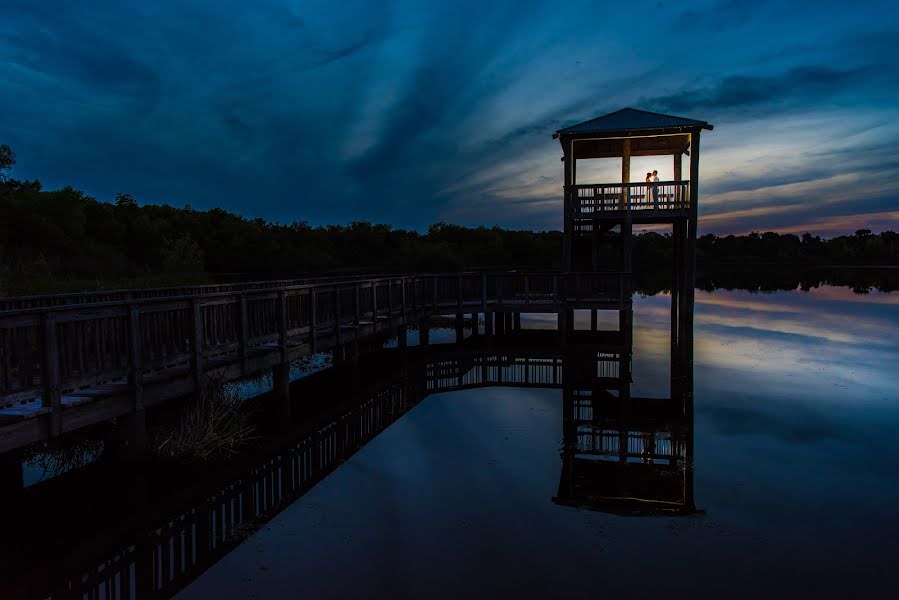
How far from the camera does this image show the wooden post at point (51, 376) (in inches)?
267

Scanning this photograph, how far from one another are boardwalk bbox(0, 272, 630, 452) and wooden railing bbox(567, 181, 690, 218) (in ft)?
31.9

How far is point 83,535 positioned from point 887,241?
154008mm

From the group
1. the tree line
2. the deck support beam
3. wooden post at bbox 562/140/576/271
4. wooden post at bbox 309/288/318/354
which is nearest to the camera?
the deck support beam

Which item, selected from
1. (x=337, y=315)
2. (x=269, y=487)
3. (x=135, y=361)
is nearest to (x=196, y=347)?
(x=135, y=361)

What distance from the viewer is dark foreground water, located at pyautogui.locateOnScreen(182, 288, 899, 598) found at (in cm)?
592

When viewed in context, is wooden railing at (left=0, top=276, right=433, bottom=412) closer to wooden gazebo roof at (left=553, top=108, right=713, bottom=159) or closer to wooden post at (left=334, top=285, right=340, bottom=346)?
→ wooden post at (left=334, top=285, right=340, bottom=346)

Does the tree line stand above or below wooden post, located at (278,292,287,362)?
above

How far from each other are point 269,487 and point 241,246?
59.2 metres

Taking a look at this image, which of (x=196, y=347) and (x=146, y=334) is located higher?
(x=146, y=334)

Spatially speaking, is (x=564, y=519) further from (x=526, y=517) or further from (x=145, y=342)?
(x=145, y=342)

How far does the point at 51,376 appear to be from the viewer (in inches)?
268

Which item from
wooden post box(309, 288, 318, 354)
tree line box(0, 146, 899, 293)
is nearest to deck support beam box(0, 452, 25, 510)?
wooden post box(309, 288, 318, 354)

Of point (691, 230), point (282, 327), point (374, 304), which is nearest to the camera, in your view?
point (282, 327)

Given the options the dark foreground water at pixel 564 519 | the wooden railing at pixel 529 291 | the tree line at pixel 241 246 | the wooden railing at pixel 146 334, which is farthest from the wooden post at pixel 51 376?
the wooden railing at pixel 529 291
